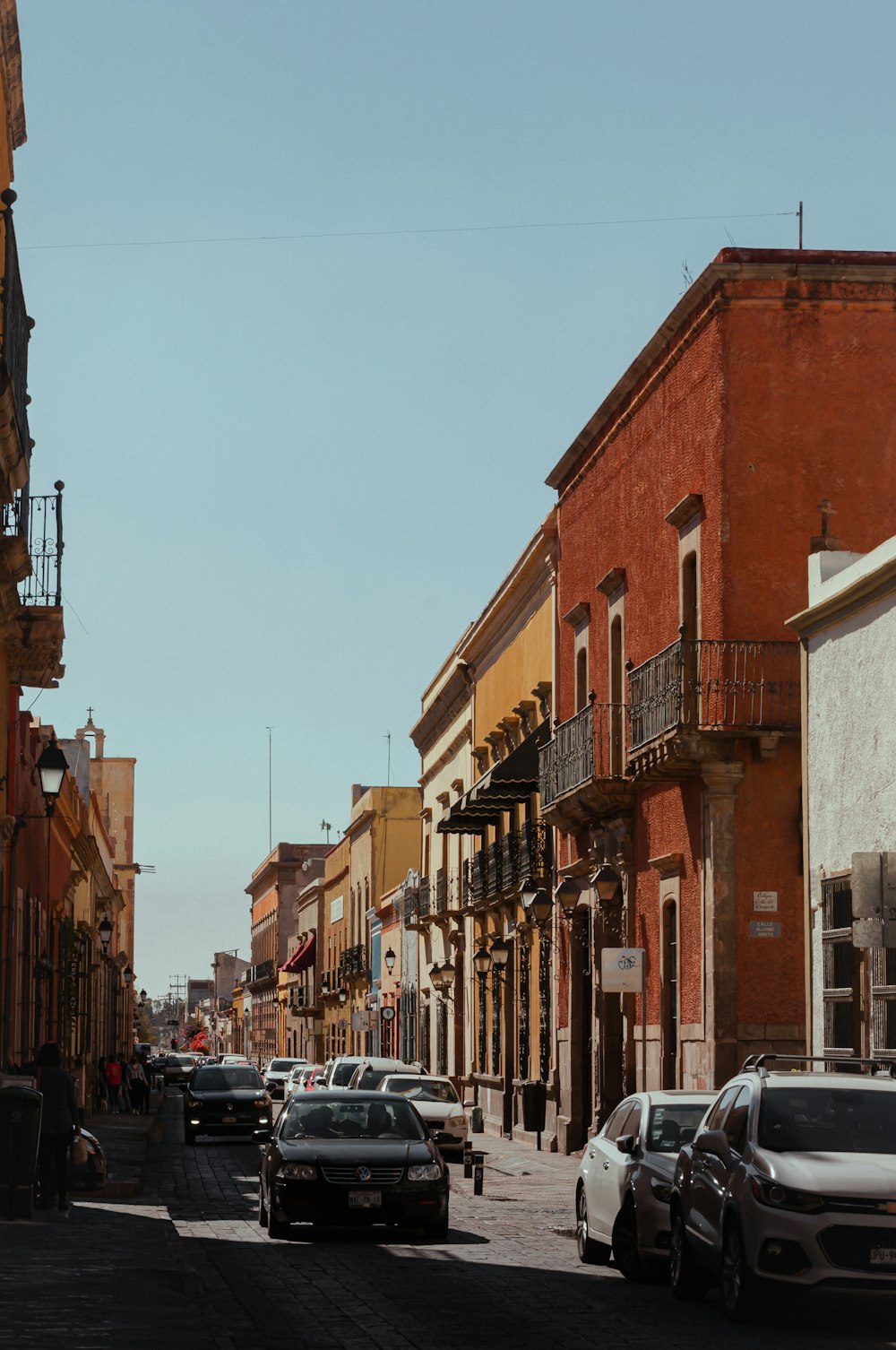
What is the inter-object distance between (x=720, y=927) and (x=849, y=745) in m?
5.06

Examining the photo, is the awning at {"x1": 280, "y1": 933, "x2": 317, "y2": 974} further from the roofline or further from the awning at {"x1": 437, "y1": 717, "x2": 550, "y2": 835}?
the roofline

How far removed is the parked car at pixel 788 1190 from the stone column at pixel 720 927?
11.0 m

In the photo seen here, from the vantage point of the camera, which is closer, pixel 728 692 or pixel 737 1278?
pixel 737 1278

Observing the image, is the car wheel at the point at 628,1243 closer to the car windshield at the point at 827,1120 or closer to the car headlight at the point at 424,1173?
the car windshield at the point at 827,1120

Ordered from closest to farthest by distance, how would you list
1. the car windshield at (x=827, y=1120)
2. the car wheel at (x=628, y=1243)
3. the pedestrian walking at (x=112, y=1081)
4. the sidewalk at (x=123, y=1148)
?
the car windshield at (x=827, y=1120) → the car wheel at (x=628, y=1243) → the sidewalk at (x=123, y=1148) → the pedestrian walking at (x=112, y=1081)

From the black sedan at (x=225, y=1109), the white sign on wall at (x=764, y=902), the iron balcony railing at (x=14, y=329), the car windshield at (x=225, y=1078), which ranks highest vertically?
the iron balcony railing at (x=14, y=329)

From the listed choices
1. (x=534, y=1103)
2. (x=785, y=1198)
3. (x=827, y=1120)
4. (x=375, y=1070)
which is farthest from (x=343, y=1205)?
(x=534, y=1103)

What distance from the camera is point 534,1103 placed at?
36.8 m

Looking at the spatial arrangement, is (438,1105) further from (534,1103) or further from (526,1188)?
(526,1188)

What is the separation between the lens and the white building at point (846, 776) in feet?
66.2

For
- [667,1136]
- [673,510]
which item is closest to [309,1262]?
[667,1136]

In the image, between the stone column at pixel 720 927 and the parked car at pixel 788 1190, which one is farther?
the stone column at pixel 720 927

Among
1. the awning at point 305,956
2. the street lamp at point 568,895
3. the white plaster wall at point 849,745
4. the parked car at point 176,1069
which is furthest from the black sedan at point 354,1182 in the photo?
the awning at point 305,956

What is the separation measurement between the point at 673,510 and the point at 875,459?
2.73 meters
